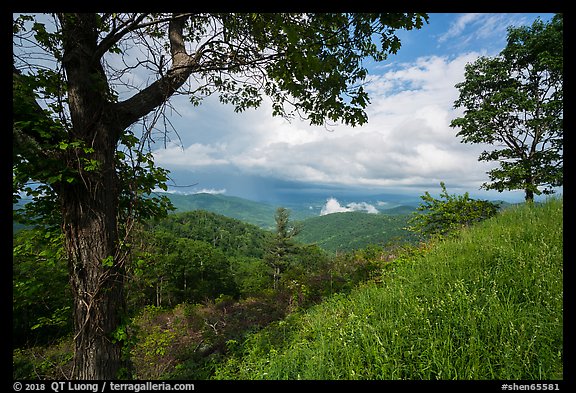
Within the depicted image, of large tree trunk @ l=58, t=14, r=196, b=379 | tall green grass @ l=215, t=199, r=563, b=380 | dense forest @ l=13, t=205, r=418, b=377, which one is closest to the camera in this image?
tall green grass @ l=215, t=199, r=563, b=380

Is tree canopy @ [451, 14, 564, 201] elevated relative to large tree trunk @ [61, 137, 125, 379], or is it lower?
elevated

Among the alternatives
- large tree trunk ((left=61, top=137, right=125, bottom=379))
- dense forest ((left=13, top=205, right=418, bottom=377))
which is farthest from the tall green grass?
dense forest ((left=13, top=205, right=418, bottom=377))

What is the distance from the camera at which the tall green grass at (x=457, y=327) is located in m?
2.08

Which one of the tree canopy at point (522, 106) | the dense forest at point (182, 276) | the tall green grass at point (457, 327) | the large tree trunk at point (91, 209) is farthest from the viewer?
the tree canopy at point (522, 106)

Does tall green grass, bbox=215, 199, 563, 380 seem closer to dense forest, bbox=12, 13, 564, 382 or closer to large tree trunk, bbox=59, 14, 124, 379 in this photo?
dense forest, bbox=12, 13, 564, 382

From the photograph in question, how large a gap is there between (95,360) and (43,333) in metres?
25.6

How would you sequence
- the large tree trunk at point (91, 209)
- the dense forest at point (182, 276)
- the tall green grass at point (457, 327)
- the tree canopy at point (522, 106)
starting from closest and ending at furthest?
1. the tall green grass at point (457, 327)
2. the large tree trunk at point (91, 209)
3. the dense forest at point (182, 276)
4. the tree canopy at point (522, 106)

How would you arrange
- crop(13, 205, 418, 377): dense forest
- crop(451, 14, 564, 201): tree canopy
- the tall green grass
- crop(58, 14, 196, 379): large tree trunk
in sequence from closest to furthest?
the tall green grass
crop(58, 14, 196, 379): large tree trunk
crop(13, 205, 418, 377): dense forest
crop(451, 14, 564, 201): tree canopy

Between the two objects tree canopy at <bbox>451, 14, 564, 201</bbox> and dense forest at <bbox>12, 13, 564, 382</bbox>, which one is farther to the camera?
tree canopy at <bbox>451, 14, 564, 201</bbox>

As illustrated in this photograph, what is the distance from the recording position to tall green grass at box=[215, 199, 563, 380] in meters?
2.08

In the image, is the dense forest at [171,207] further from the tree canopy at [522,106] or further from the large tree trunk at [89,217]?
the tree canopy at [522,106]

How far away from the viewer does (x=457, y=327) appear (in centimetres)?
245

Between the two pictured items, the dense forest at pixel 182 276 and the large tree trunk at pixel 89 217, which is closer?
the large tree trunk at pixel 89 217

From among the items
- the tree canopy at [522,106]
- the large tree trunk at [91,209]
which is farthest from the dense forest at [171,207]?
the tree canopy at [522,106]
